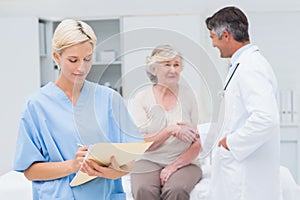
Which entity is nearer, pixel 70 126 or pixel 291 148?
pixel 70 126

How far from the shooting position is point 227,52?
2119mm

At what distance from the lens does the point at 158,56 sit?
122cm

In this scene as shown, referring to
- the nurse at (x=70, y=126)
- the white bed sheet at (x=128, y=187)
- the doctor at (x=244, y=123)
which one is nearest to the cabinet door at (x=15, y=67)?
the white bed sheet at (x=128, y=187)

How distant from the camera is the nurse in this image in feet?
4.06

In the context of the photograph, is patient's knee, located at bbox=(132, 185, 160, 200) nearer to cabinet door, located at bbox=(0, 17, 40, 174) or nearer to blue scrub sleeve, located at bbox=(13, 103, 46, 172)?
blue scrub sleeve, located at bbox=(13, 103, 46, 172)

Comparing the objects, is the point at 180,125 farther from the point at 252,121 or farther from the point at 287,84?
the point at 287,84

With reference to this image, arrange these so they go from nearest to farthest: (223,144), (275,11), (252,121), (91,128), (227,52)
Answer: (91,128)
(252,121)
(223,144)
(227,52)
(275,11)

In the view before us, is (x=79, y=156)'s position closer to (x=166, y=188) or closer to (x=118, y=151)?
(x=118, y=151)

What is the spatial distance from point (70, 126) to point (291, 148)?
9.32 feet

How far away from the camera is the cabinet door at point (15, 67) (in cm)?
384

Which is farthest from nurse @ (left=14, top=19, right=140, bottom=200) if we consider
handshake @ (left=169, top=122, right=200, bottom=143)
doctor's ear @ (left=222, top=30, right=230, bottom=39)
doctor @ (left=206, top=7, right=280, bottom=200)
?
doctor's ear @ (left=222, top=30, right=230, bottom=39)

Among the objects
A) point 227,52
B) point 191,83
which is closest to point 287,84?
point 227,52

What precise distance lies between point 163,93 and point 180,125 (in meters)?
0.09

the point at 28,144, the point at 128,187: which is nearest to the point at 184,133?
the point at 28,144
